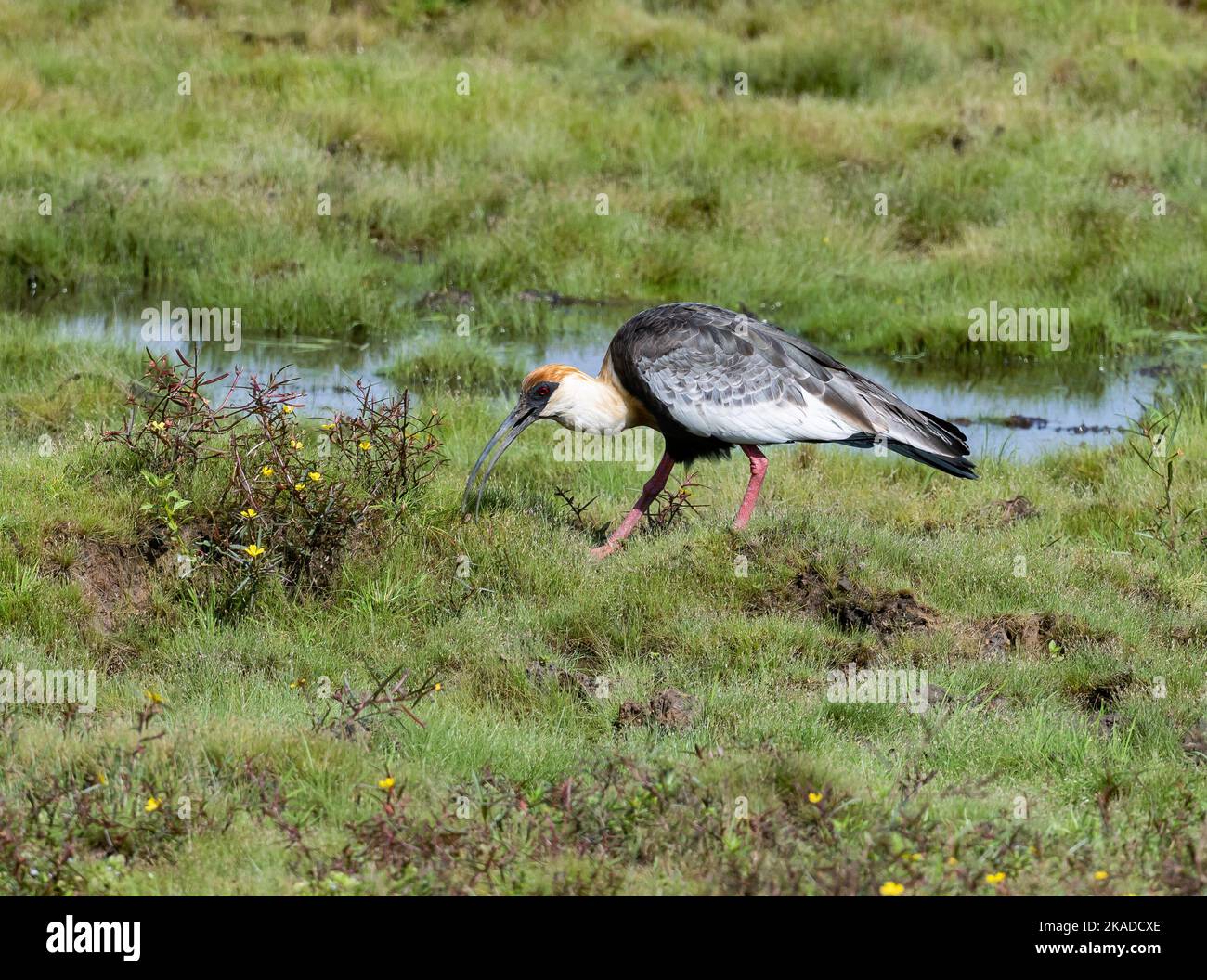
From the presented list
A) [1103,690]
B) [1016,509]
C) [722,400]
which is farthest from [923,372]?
[1103,690]

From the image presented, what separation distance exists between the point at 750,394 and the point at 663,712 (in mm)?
2363

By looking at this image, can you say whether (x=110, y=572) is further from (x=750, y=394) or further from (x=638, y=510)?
(x=750, y=394)

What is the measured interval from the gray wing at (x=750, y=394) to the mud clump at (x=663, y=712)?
2102mm

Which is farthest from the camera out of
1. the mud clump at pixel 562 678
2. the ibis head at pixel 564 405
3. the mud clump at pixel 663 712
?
the ibis head at pixel 564 405

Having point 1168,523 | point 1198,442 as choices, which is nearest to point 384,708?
point 1168,523

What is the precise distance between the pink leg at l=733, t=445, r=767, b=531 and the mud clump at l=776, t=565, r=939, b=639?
0.58 meters

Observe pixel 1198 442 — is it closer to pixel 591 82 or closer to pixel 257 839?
pixel 257 839

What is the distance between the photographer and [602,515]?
8.48 metres

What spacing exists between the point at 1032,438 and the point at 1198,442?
1.24 meters

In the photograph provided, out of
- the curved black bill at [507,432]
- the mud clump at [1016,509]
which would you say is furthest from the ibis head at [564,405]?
Result: the mud clump at [1016,509]

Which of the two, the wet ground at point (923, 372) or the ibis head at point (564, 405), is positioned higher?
the ibis head at point (564, 405)

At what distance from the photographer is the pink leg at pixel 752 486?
784 cm

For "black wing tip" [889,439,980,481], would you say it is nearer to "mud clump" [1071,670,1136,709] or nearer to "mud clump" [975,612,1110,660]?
"mud clump" [975,612,1110,660]

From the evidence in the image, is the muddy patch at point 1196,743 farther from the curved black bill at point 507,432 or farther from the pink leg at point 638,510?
the curved black bill at point 507,432
